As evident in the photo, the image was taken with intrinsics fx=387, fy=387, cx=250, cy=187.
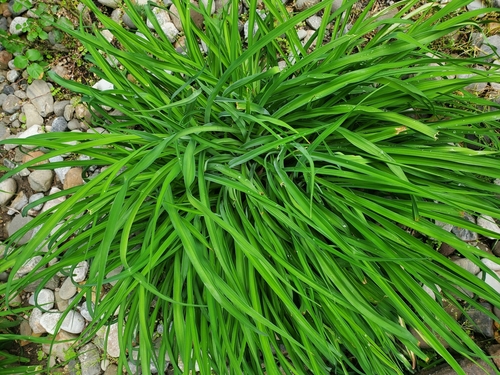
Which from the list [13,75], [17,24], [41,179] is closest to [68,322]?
[41,179]

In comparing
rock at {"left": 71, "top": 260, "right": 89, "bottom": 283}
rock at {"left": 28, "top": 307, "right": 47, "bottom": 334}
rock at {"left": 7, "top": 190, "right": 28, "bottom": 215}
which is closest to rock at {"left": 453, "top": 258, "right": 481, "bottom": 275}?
rock at {"left": 71, "top": 260, "right": 89, "bottom": 283}

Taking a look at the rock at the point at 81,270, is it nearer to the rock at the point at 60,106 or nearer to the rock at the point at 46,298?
the rock at the point at 46,298

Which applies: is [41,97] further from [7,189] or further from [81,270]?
[81,270]

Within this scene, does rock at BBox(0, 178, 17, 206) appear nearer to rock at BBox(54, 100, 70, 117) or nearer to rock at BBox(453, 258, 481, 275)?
rock at BBox(54, 100, 70, 117)

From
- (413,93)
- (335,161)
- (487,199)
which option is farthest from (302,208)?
(487,199)

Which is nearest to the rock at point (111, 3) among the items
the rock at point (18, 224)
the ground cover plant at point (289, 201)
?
the ground cover plant at point (289, 201)
